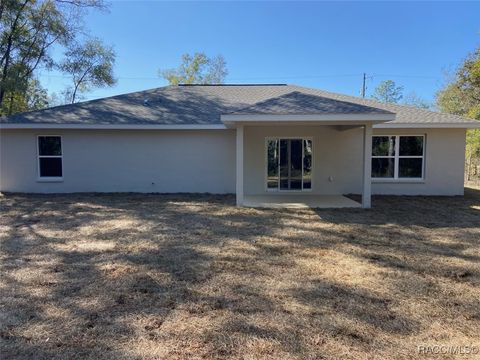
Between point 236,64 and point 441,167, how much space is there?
98.5ft

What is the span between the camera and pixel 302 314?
338 centimetres

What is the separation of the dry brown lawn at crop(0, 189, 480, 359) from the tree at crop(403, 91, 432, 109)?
40491 mm

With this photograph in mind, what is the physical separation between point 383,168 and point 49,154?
40.5 feet

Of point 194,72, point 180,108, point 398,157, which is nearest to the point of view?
point 398,157

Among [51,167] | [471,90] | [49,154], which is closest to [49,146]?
[49,154]

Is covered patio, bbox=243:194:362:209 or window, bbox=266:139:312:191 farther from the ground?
window, bbox=266:139:312:191

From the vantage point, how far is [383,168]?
1232cm

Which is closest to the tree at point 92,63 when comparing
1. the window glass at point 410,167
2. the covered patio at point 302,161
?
the covered patio at point 302,161

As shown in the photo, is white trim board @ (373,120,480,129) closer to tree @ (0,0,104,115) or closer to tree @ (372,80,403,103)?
tree @ (0,0,104,115)

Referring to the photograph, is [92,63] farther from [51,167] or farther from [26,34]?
[51,167]

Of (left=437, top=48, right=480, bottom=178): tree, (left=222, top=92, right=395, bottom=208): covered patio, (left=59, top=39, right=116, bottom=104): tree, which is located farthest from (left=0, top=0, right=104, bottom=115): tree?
(left=437, top=48, right=480, bottom=178): tree

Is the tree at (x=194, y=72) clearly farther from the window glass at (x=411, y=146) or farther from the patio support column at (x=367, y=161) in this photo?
the patio support column at (x=367, y=161)

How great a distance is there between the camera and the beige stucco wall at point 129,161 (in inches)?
485

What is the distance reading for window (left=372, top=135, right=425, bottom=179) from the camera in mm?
12109
